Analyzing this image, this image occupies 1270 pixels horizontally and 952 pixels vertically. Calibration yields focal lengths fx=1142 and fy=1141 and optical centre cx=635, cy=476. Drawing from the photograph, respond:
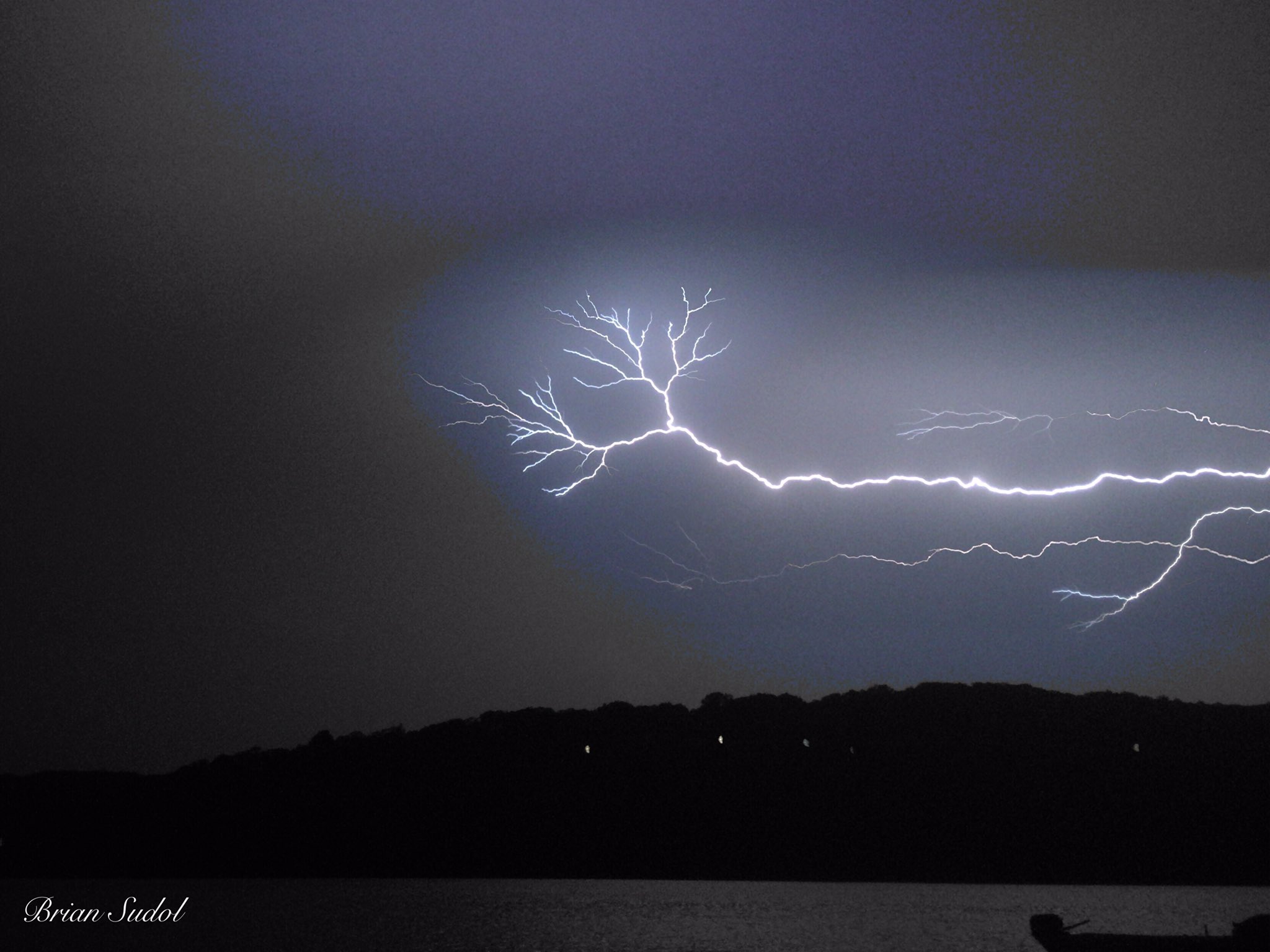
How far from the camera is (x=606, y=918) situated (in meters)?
38.5

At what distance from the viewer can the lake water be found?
30.3 m

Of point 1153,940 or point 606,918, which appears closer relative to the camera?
point 1153,940

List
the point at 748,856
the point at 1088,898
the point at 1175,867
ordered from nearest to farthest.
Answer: the point at 1088,898
the point at 1175,867
the point at 748,856

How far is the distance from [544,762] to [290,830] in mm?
15294

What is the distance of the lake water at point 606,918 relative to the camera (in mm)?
30297

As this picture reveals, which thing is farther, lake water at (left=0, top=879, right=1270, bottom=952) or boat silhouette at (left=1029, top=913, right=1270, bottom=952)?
lake water at (left=0, top=879, right=1270, bottom=952)

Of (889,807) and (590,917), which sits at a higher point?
(889,807)

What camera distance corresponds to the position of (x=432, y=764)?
63.8 m

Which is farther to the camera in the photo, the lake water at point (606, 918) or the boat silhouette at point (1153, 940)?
the lake water at point (606, 918)

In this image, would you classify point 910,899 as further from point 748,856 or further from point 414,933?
point 414,933

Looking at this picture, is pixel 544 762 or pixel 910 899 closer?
pixel 910 899

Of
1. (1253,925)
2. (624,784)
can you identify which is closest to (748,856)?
(624,784)

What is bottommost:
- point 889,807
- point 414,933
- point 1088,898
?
point 414,933

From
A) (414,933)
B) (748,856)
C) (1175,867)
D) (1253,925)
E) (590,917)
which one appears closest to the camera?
(1253,925)
